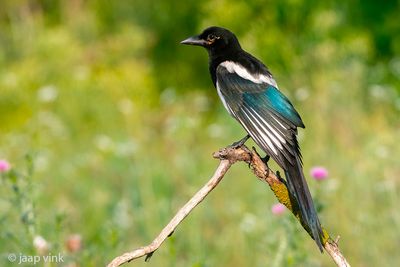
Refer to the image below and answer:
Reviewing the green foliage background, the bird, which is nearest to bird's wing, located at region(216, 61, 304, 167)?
the bird

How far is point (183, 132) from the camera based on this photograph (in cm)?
517

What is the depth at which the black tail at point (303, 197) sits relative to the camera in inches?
84.2

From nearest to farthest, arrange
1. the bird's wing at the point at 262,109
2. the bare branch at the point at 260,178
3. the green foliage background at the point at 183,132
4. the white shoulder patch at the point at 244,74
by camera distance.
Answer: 1. the bare branch at the point at 260,178
2. the bird's wing at the point at 262,109
3. the white shoulder patch at the point at 244,74
4. the green foliage background at the point at 183,132

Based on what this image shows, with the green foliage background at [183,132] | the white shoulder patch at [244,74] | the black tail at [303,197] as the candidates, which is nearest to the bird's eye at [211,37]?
the white shoulder patch at [244,74]

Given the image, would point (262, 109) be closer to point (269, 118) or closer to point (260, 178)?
point (269, 118)

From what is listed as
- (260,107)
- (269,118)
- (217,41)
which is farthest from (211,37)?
(269,118)

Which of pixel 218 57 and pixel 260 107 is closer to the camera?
pixel 260 107

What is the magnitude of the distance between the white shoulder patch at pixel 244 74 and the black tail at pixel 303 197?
70 cm

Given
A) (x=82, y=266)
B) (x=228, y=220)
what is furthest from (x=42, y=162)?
(x=82, y=266)

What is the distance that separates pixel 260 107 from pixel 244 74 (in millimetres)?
311

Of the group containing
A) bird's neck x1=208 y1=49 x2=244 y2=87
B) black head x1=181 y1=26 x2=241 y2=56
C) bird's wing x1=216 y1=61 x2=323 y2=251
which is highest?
black head x1=181 y1=26 x2=241 y2=56

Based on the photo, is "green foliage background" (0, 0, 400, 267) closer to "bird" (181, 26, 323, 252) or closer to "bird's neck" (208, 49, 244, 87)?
"bird" (181, 26, 323, 252)

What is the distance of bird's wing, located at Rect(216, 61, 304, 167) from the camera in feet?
9.08

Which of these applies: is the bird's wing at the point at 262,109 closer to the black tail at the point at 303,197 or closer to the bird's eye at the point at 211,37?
the black tail at the point at 303,197
